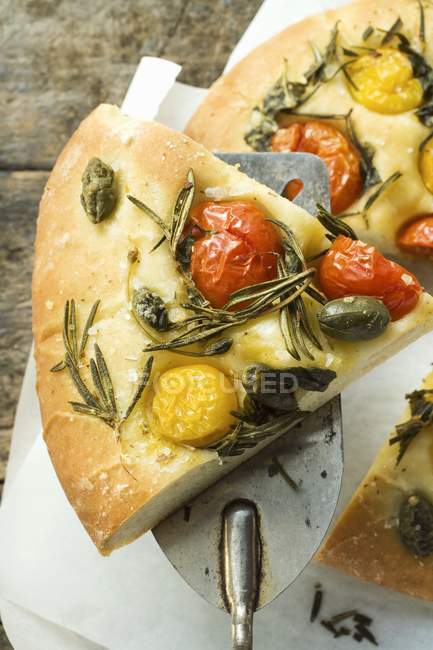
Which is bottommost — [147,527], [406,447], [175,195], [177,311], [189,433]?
[147,527]

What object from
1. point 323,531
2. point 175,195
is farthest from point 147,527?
point 175,195

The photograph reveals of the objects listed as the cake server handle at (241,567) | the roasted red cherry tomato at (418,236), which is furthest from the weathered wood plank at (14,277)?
the roasted red cherry tomato at (418,236)

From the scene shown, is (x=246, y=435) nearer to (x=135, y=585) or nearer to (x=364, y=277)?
(x=364, y=277)

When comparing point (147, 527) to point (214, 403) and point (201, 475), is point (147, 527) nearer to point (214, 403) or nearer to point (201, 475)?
point (201, 475)

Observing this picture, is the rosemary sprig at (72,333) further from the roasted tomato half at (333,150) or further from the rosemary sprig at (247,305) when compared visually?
the roasted tomato half at (333,150)

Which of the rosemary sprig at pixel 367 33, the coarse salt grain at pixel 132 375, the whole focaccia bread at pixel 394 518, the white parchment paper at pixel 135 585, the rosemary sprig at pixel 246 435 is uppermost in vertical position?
the rosemary sprig at pixel 367 33

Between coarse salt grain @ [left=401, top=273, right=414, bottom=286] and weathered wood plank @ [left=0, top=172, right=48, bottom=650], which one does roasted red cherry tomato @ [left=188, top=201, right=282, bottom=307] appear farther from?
weathered wood plank @ [left=0, top=172, right=48, bottom=650]

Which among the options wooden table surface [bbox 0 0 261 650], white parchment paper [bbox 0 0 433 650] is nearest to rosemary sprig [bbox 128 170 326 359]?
white parchment paper [bbox 0 0 433 650]

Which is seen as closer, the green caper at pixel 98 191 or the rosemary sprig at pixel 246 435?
the rosemary sprig at pixel 246 435

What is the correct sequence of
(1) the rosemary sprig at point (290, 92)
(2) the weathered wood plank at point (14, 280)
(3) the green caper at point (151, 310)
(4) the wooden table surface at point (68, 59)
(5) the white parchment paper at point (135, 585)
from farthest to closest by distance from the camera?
(4) the wooden table surface at point (68, 59)
(2) the weathered wood plank at point (14, 280)
(5) the white parchment paper at point (135, 585)
(1) the rosemary sprig at point (290, 92)
(3) the green caper at point (151, 310)
